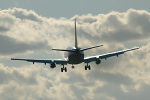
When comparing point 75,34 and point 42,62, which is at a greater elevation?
point 75,34

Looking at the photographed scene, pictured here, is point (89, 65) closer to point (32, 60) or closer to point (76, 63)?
point (76, 63)

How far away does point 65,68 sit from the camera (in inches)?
3821

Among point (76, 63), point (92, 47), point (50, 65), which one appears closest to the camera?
point (92, 47)

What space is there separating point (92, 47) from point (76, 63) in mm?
9404

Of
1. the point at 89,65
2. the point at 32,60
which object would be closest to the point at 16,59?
the point at 32,60

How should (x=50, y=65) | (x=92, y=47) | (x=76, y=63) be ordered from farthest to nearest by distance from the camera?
1. (x=50, y=65)
2. (x=76, y=63)
3. (x=92, y=47)

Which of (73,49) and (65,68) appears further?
(65,68)

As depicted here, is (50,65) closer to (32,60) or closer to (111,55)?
(32,60)

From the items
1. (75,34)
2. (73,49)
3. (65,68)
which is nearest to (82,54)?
(73,49)

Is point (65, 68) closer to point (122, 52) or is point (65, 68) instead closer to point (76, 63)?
point (76, 63)

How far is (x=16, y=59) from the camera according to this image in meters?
88.4

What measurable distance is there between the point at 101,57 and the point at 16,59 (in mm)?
27188

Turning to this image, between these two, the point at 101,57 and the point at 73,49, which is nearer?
the point at 73,49

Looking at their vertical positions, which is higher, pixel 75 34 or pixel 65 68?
pixel 75 34
